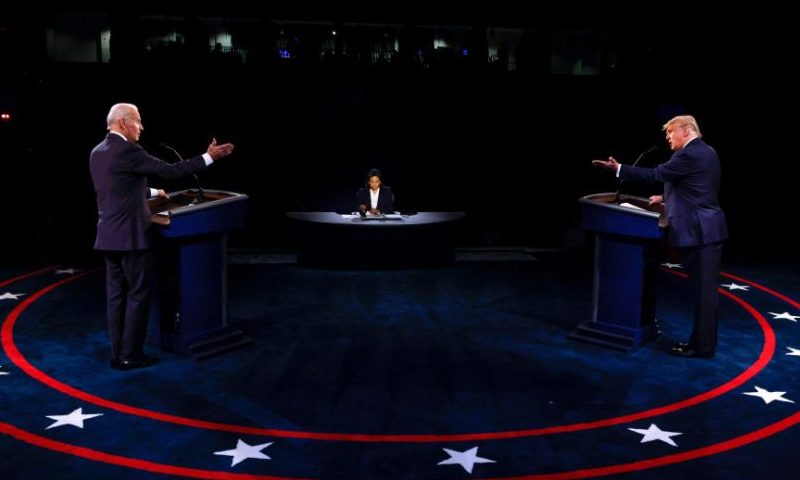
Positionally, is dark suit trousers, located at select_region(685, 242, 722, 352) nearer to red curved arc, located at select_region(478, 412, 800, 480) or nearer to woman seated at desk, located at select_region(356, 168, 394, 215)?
red curved arc, located at select_region(478, 412, 800, 480)

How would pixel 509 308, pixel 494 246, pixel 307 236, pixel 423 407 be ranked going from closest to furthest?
pixel 423 407 → pixel 509 308 → pixel 307 236 → pixel 494 246

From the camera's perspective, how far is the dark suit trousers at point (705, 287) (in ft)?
18.4

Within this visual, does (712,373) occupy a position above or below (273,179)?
below

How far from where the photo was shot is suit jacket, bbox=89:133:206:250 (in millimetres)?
5074

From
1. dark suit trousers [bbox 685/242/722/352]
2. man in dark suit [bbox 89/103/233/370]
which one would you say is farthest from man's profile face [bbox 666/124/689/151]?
man in dark suit [bbox 89/103/233/370]

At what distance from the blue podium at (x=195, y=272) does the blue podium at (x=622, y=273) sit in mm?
2910

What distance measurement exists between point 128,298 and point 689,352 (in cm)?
431

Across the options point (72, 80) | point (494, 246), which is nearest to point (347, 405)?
point (494, 246)

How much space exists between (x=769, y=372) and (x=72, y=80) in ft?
37.1

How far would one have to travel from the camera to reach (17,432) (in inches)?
168

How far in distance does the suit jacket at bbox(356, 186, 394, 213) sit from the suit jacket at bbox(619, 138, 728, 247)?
4.46 metres

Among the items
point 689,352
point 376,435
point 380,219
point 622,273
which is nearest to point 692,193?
point 622,273

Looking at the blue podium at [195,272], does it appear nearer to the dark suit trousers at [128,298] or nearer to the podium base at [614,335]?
the dark suit trousers at [128,298]

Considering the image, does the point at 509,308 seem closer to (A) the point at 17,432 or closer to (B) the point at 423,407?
(B) the point at 423,407
